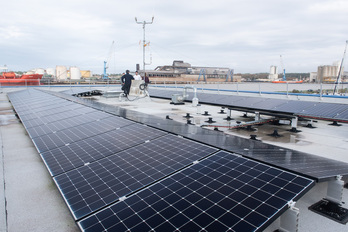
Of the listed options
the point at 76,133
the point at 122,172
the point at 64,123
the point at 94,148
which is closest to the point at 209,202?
the point at 122,172

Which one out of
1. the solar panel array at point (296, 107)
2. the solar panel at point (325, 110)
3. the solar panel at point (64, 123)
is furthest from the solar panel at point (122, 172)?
the solar panel at point (325, 110)

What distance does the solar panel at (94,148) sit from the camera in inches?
213

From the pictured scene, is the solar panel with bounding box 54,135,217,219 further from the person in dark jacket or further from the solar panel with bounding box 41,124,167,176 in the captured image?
the person in dark jacket

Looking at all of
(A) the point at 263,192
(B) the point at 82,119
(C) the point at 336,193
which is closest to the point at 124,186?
(A) the point at 263,192

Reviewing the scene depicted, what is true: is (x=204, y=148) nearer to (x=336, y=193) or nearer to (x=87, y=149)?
(x=336, y=193)

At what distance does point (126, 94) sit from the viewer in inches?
893

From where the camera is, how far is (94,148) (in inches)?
236

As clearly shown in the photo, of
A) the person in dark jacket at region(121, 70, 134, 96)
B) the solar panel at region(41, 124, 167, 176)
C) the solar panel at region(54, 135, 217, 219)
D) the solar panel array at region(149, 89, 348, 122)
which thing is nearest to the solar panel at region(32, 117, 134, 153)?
the solar panel at region(41, 124, 167, 176)

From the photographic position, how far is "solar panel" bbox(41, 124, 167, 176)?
5.41 m

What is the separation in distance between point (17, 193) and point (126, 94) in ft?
58.1

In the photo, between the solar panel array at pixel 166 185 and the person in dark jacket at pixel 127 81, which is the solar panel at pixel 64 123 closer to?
the solar panel array at pixel 166 185

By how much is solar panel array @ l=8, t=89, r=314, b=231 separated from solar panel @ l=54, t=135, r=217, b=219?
2 centimetres

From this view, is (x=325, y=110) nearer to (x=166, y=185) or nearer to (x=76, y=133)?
(x=166, y=185)

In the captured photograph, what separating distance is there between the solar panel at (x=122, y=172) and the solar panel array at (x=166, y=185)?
15mm
